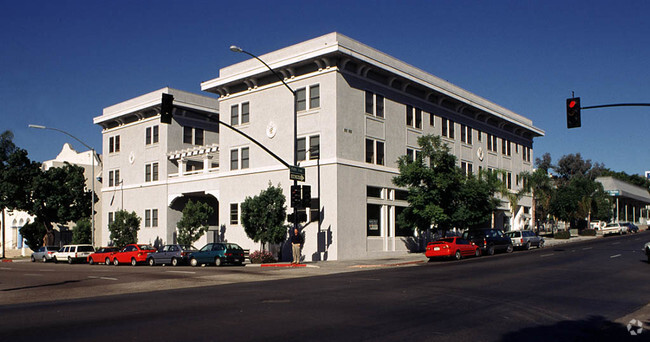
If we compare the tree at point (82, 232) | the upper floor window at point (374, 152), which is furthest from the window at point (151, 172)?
the upper floor window at point (374, 152)

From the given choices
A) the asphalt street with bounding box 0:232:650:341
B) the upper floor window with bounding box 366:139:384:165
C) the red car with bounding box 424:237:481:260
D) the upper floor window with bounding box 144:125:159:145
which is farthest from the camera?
the upper floor window with bounding box 144:125:159:145

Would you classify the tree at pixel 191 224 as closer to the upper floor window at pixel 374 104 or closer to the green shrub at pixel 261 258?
the green shrub at pixel 261 258

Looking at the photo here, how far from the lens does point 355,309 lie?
12477 mm

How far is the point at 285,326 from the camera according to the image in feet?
34.0

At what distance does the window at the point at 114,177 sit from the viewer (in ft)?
186

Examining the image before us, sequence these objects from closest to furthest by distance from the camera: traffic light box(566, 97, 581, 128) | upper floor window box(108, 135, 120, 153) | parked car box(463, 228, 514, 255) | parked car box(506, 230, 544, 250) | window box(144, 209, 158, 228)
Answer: traffic light box(566, 97, 581, 128) → parked car box(463, 228, 514, 255) → parked car box(506, 230, 544, 250) → window box(144, 209, 158, 228) → upper floor window box(108, 135, 120, 153)

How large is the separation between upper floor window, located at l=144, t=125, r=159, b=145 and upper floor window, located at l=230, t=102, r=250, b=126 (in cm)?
1180


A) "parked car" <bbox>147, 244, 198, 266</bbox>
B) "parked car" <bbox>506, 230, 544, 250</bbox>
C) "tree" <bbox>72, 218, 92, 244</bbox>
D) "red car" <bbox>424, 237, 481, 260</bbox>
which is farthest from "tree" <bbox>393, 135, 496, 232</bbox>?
"tree" <bbox>72, 218, 92, 244</bbox>

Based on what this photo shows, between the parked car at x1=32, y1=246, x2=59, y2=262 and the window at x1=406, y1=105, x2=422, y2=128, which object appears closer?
the window at x1=406, y1=105, x2=422, y2=128

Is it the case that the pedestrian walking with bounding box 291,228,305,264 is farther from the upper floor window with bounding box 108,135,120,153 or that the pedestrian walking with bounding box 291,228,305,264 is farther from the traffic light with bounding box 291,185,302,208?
the upper floor window with bounding box 108,135,120,153

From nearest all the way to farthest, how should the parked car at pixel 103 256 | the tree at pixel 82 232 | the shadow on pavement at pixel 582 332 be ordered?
the shadow on pavement at pixel 582 332 → the parked car at pixel 103 256 → the tree at pixel 82 232

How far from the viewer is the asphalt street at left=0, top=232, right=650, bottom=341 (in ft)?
32.3

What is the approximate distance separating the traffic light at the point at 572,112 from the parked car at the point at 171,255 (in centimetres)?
2327

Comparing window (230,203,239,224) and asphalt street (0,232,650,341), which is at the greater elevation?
window (230,203,239,224)
